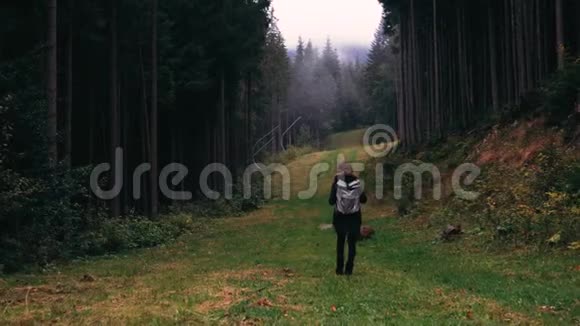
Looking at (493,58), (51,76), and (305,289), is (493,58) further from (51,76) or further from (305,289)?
(305,289)

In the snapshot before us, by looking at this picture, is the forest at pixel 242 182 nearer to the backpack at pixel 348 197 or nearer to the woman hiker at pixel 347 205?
the woman hiker at pixel 347 205

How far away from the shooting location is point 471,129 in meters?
28.5

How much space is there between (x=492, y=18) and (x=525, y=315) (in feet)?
78.8

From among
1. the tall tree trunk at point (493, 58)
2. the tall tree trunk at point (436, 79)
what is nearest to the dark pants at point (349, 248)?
the tall tree trunk at point (493, 58)

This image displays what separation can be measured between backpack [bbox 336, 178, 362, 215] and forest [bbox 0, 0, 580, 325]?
1182 mm

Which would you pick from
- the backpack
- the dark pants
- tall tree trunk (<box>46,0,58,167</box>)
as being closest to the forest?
tall tree trunk (<box>46,0,58,167</box>)

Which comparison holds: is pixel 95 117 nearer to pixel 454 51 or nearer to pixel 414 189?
pixel 414 189

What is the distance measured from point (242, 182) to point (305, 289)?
119 ft

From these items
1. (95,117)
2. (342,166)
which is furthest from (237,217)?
(342,166)

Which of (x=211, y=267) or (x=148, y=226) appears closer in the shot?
(x=211, y=267)

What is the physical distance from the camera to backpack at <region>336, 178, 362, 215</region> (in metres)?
9.88

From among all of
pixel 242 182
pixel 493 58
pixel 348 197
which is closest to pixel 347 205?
pixel 348 197

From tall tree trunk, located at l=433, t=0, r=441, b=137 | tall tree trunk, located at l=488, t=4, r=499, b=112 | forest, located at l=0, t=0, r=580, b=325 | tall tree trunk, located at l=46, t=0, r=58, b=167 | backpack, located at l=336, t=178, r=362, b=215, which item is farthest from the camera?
tall tree trunk, located at l=433, t=0, r=441, b=137

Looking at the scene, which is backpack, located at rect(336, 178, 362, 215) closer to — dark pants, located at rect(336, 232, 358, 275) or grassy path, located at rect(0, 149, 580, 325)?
dark pants, located at rect(336, 232, 358, 275)
